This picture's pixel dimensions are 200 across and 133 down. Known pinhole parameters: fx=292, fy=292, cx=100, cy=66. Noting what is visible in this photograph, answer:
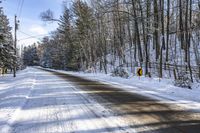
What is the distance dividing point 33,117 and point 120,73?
1983 centimetres

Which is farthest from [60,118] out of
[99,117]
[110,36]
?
[110,36]

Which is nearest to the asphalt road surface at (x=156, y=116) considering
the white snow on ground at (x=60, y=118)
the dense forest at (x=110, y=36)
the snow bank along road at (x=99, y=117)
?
the snow bank along road at (x=99, y=117)

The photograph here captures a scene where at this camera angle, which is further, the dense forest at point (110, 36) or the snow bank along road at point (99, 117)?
the dense forest at point (110, 36)

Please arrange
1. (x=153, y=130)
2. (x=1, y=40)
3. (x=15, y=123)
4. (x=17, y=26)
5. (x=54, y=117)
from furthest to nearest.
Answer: (x=17, y=26) → (x=1, y=40) → (x=54, y=117) → (x=15, y=123) → (x=153, y=130)

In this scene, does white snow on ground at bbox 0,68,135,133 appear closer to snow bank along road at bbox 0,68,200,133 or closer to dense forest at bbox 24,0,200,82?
snow bank along road at bbox 0,68,200,133

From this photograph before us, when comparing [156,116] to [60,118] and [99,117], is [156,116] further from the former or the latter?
[60,118]

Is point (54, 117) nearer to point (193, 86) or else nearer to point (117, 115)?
point (117, 115)

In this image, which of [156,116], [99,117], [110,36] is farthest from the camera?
[110,36]

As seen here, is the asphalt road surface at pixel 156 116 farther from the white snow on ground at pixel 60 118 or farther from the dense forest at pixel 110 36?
the dense forest at pixel 110 36

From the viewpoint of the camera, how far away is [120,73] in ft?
89.0

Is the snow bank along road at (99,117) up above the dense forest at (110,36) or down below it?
below

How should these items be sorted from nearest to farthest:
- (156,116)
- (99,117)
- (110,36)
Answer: (99,117), (156,116), (110,36)

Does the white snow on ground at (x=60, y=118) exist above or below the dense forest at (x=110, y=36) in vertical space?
below

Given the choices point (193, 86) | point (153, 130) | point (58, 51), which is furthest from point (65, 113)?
point (58, 51)
